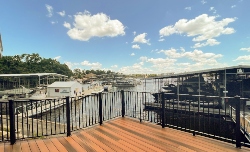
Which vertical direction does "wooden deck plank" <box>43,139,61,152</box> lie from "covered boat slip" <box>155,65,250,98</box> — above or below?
below

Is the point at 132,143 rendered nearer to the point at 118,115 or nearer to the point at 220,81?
the point at 118,115

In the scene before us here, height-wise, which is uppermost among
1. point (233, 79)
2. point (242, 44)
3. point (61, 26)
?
point (61, 26)

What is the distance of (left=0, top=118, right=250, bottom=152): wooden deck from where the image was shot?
9.93ft

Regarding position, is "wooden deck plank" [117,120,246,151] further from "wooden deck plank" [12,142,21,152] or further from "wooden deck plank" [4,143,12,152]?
"wooden deck plank" [4,143,12,152]

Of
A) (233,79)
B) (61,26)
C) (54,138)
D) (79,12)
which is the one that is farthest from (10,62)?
(233,79)

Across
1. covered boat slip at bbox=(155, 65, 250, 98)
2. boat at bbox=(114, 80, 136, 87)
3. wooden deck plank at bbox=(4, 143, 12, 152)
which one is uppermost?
covered boat slip at bbox=(155, 65, 250, 98)

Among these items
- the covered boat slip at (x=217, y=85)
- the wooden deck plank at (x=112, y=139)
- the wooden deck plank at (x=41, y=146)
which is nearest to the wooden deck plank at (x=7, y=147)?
the wooden deck plank at (x=41, y=146)

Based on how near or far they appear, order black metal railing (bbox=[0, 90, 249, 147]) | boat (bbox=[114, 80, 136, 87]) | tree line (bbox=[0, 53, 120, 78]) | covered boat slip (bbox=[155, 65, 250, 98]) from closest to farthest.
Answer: black metal railing (bbox=[0, 90, 249, 147]), covered boat slip (bbox=[155, 65, 250, 98]), tree line (bbox=[0, 53, 120, 78]), boat (bbox=[114, 80, 136, 87])

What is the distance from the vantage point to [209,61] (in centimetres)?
2297

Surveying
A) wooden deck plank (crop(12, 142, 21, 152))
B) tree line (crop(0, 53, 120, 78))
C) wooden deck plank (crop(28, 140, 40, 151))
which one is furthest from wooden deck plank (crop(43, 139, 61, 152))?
tree line (crop(0, 53, 120, 78))

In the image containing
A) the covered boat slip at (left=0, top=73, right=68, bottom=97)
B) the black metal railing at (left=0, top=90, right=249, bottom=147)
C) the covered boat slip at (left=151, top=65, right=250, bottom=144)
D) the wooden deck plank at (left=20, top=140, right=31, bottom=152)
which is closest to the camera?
the wooden deck plank at (left=20, top=140, right=31, bottom=152)

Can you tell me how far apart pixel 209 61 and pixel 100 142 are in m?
24.1

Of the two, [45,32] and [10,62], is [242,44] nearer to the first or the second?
[45,32]

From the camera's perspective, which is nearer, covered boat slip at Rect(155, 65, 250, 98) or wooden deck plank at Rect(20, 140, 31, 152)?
wooden deck plank at Rect(20, 140, 31, 152)
